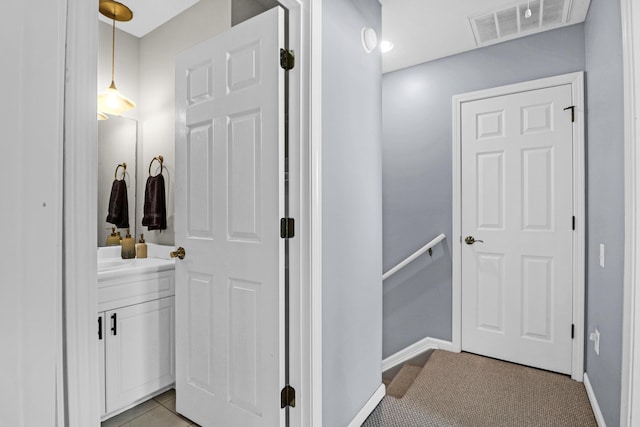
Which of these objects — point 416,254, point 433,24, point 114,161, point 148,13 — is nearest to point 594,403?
point 416,254

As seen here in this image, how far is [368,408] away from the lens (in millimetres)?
1880

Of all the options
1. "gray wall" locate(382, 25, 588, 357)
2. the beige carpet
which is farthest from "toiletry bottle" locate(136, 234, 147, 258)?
"gray wall" locate(382, 25, 588, 357)

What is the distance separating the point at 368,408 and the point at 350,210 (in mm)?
1135

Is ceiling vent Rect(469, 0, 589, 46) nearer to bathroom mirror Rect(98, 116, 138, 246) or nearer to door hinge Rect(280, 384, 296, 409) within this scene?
door hinge Rect(280, 384, 296, 409)

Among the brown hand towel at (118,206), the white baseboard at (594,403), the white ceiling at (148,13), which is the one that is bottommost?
the white baseboard at (594,403)

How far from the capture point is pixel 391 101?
307 centimetres

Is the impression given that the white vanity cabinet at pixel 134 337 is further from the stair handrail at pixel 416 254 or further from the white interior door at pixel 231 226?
the stair handrail at pixel 416 254

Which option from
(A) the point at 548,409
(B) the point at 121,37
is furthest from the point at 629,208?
(B) the point at 121,37

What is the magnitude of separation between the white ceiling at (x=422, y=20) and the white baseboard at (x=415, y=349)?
7.92ft

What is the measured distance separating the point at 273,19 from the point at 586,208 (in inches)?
90.8

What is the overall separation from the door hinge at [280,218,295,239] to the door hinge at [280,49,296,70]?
68 centimetres

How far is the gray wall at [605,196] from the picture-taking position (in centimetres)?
150

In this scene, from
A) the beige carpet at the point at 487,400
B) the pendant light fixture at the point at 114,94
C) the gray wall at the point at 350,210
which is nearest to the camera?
the gray wall at the point at 350,210

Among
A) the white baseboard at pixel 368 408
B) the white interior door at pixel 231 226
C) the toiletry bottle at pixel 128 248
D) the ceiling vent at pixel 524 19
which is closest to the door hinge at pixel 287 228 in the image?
the white interior door at pixel 231 226
